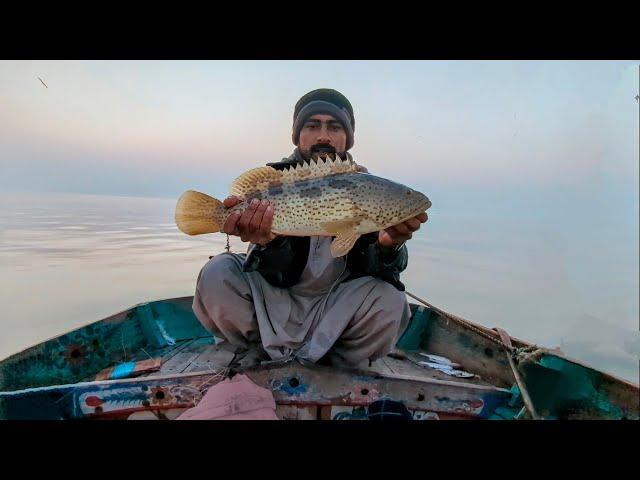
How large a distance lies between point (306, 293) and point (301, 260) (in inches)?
11.7

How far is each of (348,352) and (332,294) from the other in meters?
0.51

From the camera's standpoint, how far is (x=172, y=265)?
15.1 metres

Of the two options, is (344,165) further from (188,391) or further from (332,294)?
(188,391)

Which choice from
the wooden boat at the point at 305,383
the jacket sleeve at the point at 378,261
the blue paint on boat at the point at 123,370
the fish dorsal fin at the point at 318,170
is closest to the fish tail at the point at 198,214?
the fish dorsal fin at the point at 318,170

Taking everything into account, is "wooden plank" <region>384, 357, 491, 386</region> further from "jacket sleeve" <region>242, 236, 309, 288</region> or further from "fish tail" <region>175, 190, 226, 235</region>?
"fish tail" <region>175, 190, 226, 235</region>

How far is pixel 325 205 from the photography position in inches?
110

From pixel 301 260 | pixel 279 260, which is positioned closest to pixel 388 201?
pixel 301 260

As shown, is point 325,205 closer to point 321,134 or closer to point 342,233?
point 342,233

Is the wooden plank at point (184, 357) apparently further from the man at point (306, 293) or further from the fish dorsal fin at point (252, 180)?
the fish dorsal fin at point (252, 180)

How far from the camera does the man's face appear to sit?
11.6ft
